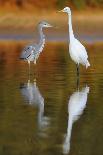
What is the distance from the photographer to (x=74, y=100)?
49.9ft

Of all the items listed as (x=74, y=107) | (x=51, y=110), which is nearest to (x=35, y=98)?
Result: (x=74, y=107)

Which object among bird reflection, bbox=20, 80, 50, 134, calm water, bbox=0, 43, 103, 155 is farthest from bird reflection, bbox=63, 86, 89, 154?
bird reflection, bbox=20, 80, 50, 134

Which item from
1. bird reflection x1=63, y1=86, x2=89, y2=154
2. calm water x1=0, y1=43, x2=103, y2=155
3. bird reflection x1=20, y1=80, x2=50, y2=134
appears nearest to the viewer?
calm water x1=0, y1=43, x2=103, y2=155

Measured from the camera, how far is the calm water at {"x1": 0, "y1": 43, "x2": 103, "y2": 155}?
1079 centimetres

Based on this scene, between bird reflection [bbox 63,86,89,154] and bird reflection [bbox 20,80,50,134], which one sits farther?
bird reflection [bbox 20,80,50,134]

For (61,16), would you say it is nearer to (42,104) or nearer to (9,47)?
(9,47)

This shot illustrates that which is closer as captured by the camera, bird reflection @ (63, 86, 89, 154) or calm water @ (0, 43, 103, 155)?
calm water @ (0, 43, 103, 155)

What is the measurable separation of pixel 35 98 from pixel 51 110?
1687 mm

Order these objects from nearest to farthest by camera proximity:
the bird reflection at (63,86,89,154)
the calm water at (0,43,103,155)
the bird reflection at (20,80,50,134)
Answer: the calm water at (0,43,103,155) < the bird reflection at (63,86,89,154) < the bird reflection at (20,80,50,134)

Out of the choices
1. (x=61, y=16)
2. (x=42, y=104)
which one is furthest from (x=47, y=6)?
(x=42, y=104)

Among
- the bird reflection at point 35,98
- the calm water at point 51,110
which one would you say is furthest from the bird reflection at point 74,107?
the bird reflection at point 35,98

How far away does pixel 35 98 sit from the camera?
15.6m

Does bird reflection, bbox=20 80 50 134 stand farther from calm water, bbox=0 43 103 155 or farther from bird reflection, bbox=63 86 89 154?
bird reflection, bbox=63 86 89 154

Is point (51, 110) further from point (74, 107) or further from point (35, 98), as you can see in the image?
point (35, 98)
